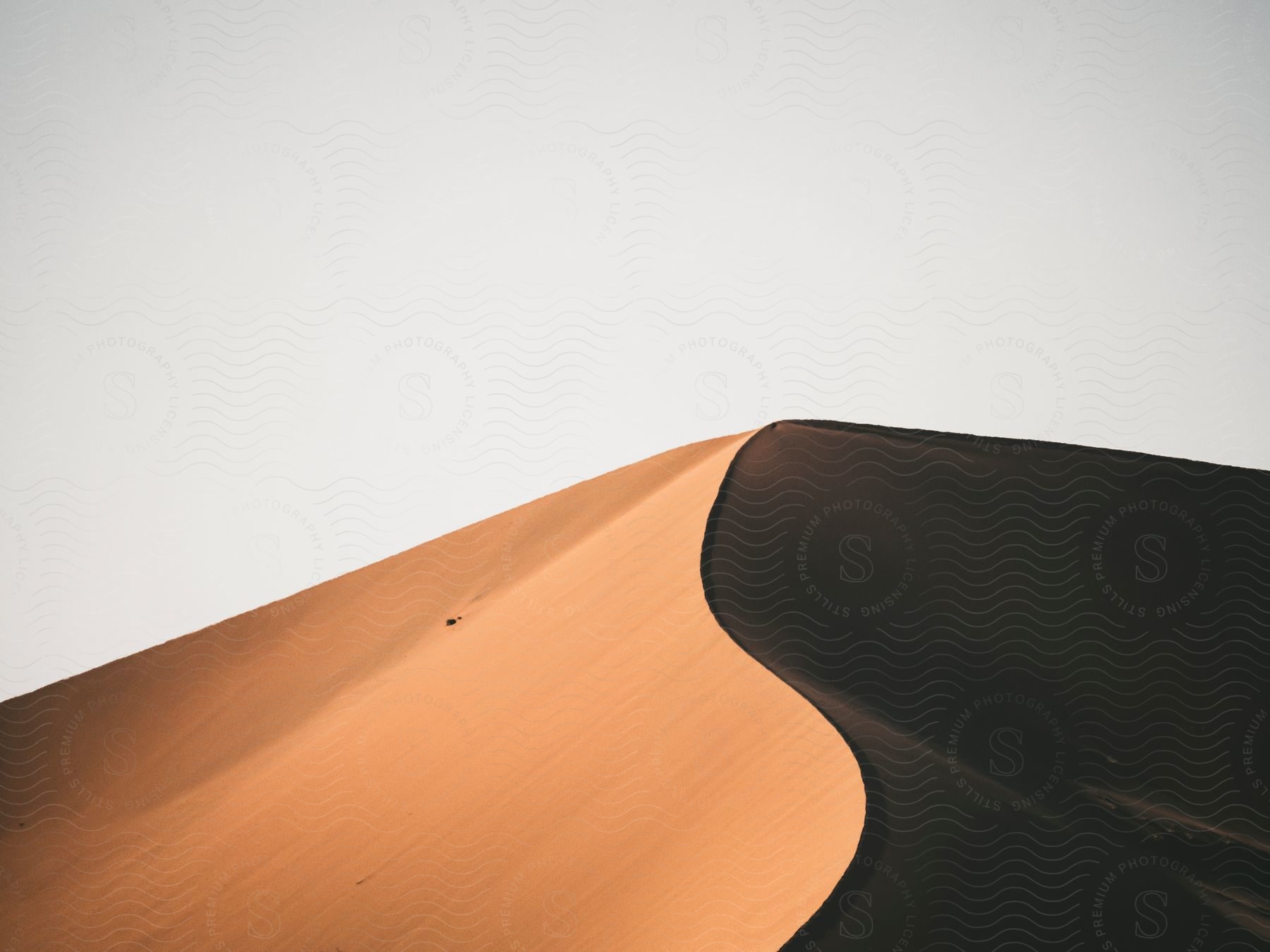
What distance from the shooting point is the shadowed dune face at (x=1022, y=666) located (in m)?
2.86

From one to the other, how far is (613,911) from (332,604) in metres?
4.19

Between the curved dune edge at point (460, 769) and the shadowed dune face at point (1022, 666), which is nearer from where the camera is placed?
the shadowed dune face at point (1022, 666)

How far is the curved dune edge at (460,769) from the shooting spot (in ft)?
11.4

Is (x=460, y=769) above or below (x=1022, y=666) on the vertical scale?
below

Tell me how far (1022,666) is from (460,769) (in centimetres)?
305

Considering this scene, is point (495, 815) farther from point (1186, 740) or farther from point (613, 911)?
point (1186, 740)

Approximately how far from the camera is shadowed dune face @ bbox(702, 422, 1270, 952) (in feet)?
9.38

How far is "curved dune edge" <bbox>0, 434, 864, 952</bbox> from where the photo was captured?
11.4ft

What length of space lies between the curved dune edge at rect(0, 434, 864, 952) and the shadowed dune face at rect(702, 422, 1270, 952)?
262 millimetres

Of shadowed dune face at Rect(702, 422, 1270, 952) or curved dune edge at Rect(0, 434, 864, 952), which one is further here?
curved dune edge at Rect(0, 434, 864, 952)

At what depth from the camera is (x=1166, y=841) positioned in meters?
3.13

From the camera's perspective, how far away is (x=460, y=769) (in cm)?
443

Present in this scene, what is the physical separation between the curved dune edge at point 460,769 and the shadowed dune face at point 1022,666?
0.26 meters

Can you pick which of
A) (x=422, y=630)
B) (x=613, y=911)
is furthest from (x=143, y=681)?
(x=613, y=911)
